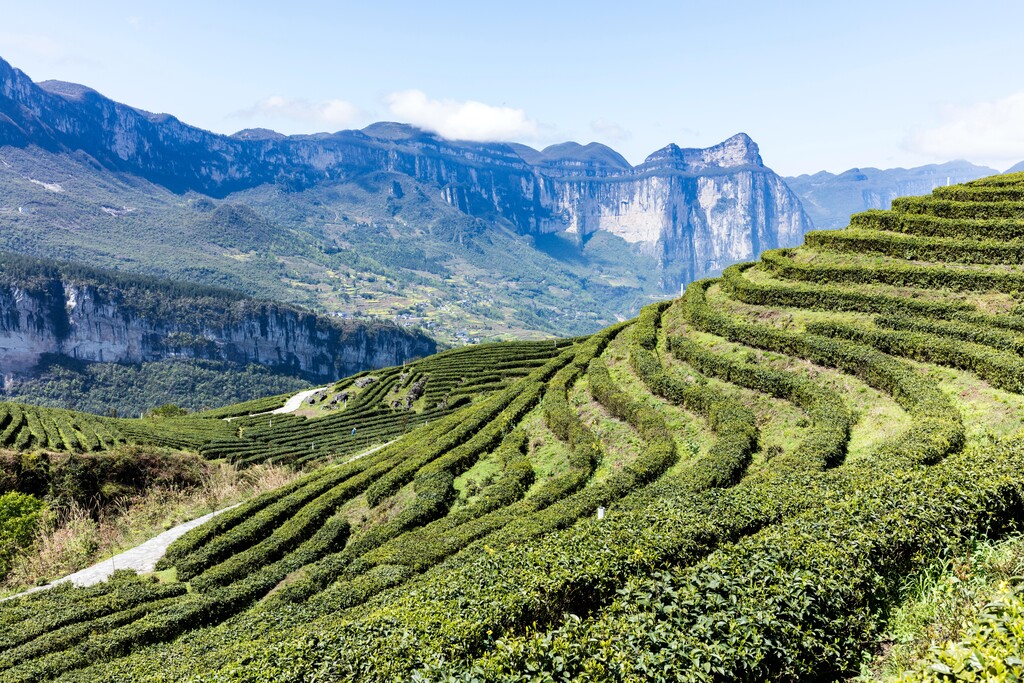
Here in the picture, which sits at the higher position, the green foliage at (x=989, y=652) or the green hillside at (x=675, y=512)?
the green foliage at (x=989, y=652)

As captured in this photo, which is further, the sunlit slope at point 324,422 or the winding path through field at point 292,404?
the winding path through field at point 292,404

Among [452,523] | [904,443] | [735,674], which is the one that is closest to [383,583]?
[452,523]

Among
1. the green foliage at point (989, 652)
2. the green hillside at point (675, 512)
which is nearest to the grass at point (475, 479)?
the green hillside at point (675, 512)

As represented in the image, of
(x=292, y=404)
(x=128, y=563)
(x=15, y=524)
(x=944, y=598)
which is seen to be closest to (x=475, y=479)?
(x=128, y=563)

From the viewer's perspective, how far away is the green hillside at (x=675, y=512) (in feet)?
34.4

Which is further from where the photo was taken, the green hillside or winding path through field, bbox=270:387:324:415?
winding path through field, bbox=270:387:324:415

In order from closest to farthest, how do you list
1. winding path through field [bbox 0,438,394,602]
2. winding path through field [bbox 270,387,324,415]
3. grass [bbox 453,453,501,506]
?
winding path through field [bbox 0,438,394,602] < grass [bbox 453,453,501,506] < winding path through field [bbox 270,387,324,415]

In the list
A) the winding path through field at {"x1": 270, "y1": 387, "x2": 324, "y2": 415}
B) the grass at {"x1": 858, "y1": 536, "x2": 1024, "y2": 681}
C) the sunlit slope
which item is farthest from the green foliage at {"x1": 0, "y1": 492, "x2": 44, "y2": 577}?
the winding path through field at {"x1": 270, "y1": 387, "x2": 324, "y2": 415}

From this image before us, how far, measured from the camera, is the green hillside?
10.5 m

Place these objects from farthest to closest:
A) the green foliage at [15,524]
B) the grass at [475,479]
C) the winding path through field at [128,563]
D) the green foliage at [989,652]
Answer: the green foliage at [15,524] → the grass at [475,479] → the winding path through field at [128,563] → the green foliage at [989,652]

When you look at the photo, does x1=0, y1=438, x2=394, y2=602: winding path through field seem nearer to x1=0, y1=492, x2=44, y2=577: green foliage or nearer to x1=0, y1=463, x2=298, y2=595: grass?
x1=0, y1=463, x2=298, y2=595: grass

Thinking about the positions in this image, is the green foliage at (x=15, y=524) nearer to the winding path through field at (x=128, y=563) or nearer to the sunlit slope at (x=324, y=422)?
the winding path through field at (x=128, y=563)

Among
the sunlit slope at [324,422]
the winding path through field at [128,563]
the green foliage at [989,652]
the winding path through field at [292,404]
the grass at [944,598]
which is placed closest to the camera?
the green foliage at [989,652]

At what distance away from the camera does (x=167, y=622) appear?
78.9 feet
